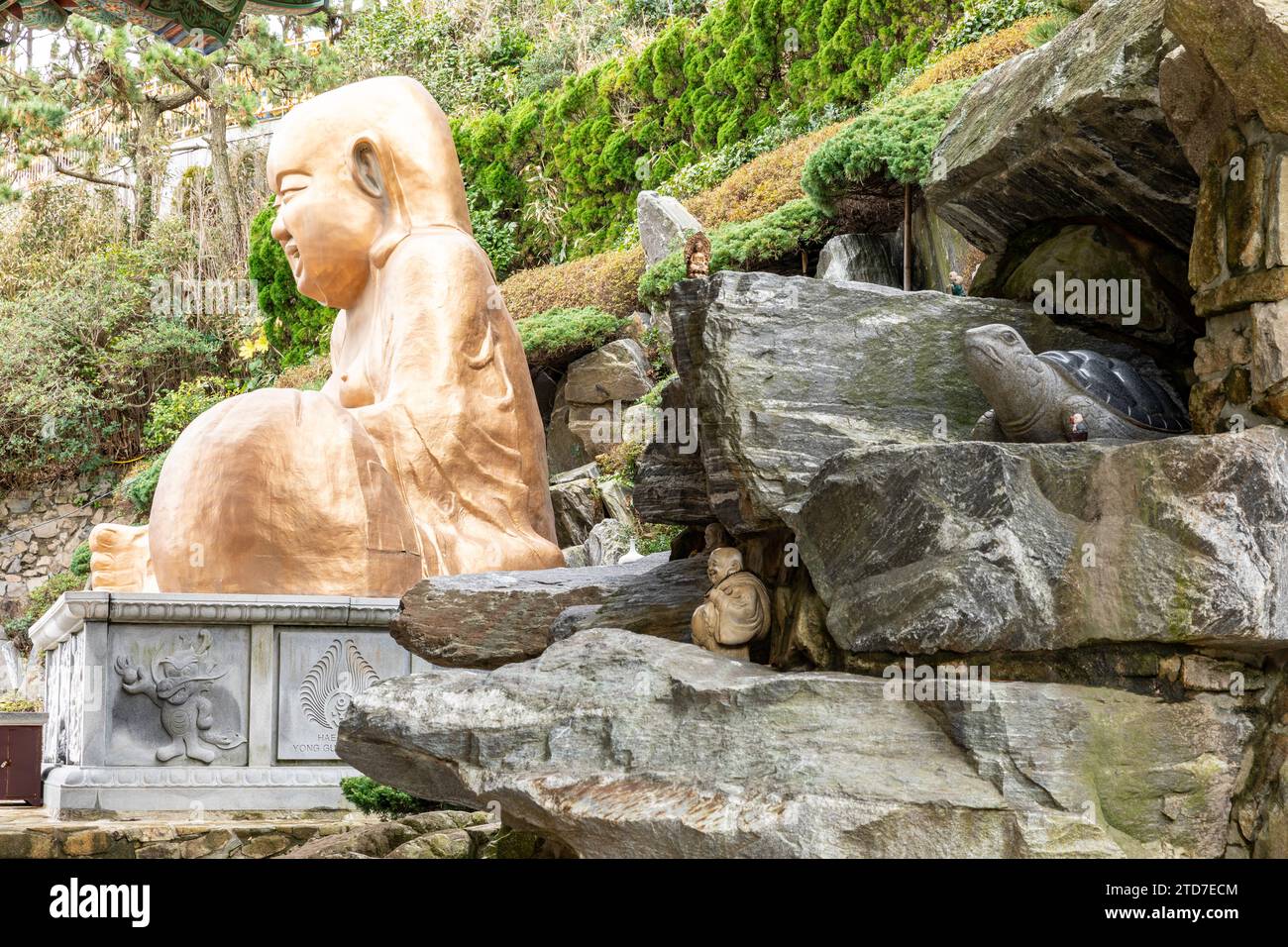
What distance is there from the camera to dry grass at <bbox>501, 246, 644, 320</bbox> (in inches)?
548

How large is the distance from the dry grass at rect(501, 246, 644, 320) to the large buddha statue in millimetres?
4766

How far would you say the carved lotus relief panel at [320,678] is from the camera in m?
6.80

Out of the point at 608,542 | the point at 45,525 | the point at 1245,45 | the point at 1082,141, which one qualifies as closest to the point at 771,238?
the point at 608,542

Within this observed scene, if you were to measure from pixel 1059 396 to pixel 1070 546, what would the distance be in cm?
55

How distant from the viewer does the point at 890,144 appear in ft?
29.9

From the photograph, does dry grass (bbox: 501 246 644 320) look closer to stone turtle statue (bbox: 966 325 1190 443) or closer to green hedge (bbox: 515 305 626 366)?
green hedge (bbox: 515 305 626 366)

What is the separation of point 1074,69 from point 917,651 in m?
1.69

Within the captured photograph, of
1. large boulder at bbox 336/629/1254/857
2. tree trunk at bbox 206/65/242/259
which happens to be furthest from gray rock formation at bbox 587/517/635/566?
tree trunk at bbox 206/65/242/259

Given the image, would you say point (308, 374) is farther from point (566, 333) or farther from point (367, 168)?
point (367, 168)

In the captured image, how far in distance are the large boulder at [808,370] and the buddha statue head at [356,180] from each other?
5342 mm

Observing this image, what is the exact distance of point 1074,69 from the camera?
365 cm

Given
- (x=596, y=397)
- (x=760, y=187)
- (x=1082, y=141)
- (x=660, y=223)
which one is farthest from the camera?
(x=760, y=187)
